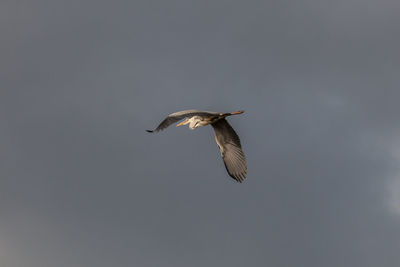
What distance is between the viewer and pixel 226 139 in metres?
45.3

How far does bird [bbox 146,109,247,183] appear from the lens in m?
44.5

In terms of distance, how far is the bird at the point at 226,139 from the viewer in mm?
44525

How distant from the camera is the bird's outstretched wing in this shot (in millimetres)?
44688

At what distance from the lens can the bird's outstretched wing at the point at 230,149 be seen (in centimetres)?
4469

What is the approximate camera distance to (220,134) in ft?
149

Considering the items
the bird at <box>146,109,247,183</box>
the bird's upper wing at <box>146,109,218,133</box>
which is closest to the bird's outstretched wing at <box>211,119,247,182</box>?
the bird at <box>146,109,247,183</box>

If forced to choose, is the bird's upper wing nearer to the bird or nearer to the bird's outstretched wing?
the bird

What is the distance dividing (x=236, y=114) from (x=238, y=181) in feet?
13.3

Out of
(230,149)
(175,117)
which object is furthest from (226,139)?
(175,117)

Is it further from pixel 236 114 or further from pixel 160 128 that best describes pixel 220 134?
pixel 160 128

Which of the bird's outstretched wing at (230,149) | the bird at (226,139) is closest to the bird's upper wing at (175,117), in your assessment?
the bird at (226,139)

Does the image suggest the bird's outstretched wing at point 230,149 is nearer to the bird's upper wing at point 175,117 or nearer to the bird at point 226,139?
the bird at point 226,139

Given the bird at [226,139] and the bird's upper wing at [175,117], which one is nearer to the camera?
the bird's upper wing at [175,117]

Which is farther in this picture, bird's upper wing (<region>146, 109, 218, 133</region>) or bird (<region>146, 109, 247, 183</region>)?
bird (<region>146, 109, 247, 183</region>)
